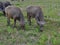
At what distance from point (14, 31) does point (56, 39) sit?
2.11m

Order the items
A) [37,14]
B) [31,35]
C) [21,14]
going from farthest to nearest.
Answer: [37,14], [21,14], [31,35]

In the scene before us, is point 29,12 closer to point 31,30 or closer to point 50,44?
point 31,30

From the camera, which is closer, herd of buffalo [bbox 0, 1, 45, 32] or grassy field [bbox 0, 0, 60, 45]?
grassy field [bbox 0, 0, 60, 45]

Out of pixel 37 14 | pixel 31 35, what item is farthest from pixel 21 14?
pixel 31 35

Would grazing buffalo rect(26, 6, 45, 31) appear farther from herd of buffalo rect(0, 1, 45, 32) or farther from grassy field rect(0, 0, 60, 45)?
grassy field rect(0, 0, 60, 45)

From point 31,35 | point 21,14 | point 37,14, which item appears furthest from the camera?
point 37,14

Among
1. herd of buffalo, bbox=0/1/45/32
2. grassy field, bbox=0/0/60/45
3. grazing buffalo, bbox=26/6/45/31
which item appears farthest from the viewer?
grazing buffalo, bbox=26/6/45/31

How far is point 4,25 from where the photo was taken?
42.7 feet

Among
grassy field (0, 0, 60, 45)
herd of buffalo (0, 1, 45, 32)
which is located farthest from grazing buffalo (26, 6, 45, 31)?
grassy field (0, 0, 60, 45)

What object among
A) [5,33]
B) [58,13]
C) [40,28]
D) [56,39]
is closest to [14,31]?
[5,33]

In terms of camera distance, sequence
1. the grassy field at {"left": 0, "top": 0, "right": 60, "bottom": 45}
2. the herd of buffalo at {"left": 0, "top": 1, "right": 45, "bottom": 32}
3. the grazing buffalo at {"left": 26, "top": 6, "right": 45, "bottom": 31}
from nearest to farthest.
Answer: the grassy field at {"left": 0, "top": 0, "right": 60, "bottom": 45}, the herd of buffalo at {"left": 0, "top": 1, "right": 45, "bottom": 32}, the grazing buffalo at {"left": 26, "top": 6, "right": 45, "bottom": 31}

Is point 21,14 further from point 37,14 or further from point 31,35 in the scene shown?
point 31,35

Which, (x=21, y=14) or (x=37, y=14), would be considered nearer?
(x=21, y=14)

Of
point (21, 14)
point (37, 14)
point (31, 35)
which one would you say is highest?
point (21, 14)
